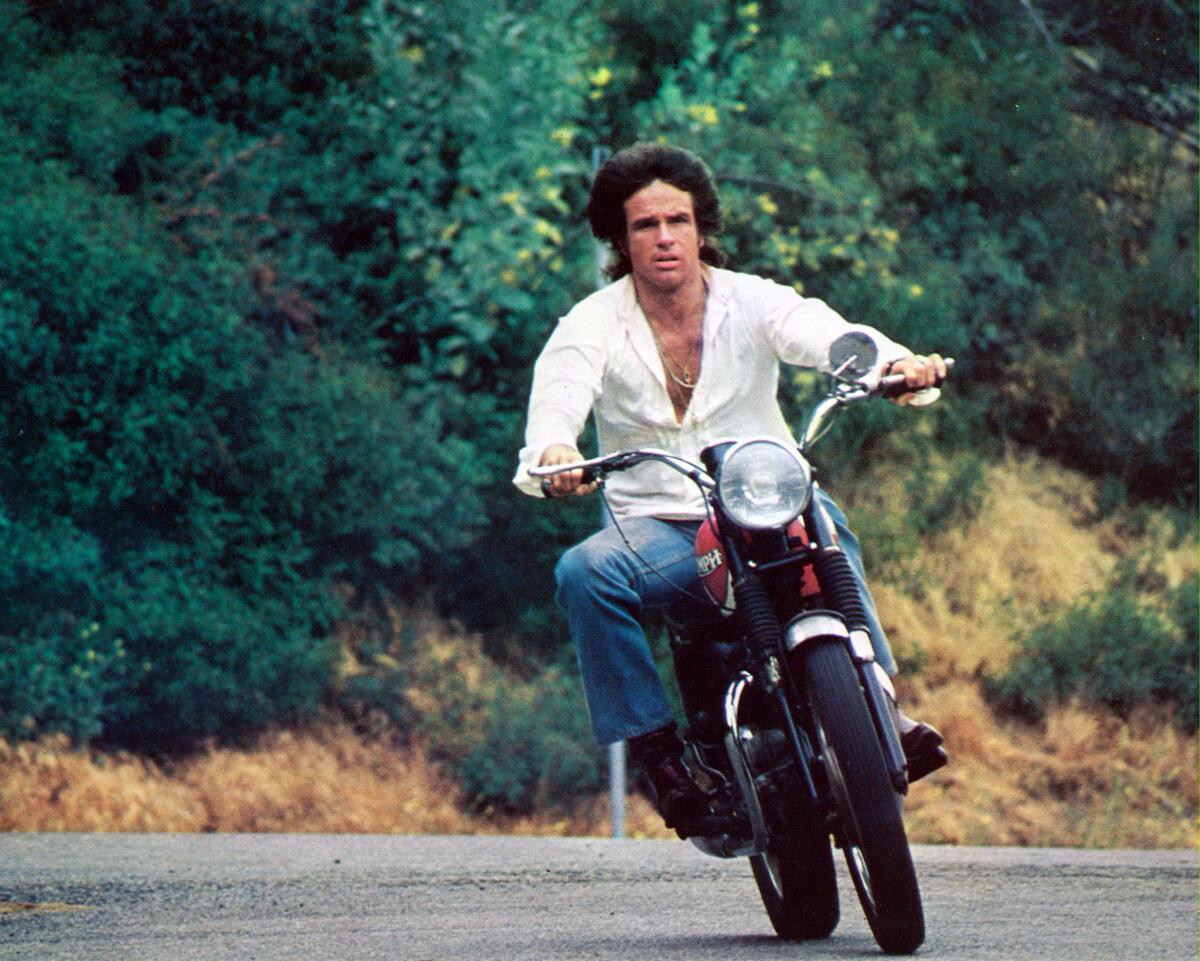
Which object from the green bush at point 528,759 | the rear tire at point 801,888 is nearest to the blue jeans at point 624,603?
the rear tire at point 801,888

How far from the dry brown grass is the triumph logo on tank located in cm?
948

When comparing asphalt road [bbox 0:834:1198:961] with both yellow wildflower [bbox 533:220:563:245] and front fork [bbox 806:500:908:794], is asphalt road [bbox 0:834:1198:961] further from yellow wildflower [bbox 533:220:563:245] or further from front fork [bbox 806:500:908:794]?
yellow wildflower [bbox 533:220:563:245]

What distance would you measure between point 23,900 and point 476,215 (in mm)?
11266

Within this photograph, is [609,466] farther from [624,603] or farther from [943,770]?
[943,770]

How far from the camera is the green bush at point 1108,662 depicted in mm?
17906

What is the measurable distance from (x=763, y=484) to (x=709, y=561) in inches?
12.3

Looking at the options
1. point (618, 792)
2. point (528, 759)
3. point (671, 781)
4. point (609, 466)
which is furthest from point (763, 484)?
point (528, 759)

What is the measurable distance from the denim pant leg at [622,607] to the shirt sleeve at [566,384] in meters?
0.30

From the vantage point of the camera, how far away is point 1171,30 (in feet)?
68.2

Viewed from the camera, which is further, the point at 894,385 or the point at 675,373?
the point at 675,373

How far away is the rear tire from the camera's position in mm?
5887

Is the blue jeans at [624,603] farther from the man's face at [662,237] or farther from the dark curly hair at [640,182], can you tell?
the dark curly hair at [640,182]

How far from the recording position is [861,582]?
18.0ft

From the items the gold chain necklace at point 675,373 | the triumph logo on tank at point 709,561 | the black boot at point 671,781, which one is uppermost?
the gold chain necklace at point 675,373
